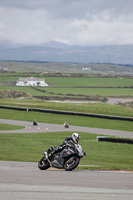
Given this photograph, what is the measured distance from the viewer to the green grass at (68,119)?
50969mm

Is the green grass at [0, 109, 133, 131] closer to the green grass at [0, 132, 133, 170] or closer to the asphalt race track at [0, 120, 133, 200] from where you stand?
the green grass at [0, 132, 133, 170]

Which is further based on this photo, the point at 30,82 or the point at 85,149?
the point at 30,82

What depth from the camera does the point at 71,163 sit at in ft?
48.0

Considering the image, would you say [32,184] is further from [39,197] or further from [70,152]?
[70,152]

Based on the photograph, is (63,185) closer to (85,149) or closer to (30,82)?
(85,149)

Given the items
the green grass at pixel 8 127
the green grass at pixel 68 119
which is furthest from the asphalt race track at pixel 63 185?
the green grass at pixel 68 119

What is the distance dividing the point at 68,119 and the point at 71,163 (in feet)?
135

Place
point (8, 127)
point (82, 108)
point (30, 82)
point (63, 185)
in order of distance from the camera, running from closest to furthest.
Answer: point (63, 185) → point (8, 127) → point (82, 108) → point (30, 82)

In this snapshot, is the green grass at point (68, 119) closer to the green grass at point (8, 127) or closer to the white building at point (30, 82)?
the green grass at point (8, 127)

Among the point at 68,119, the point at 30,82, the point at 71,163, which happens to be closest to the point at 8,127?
the point at 68,119

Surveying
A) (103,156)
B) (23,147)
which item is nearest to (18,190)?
(103,156)

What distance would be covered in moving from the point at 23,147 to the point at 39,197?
19224mm

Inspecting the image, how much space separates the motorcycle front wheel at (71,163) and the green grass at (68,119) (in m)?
34.5

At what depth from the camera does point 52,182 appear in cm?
1186
